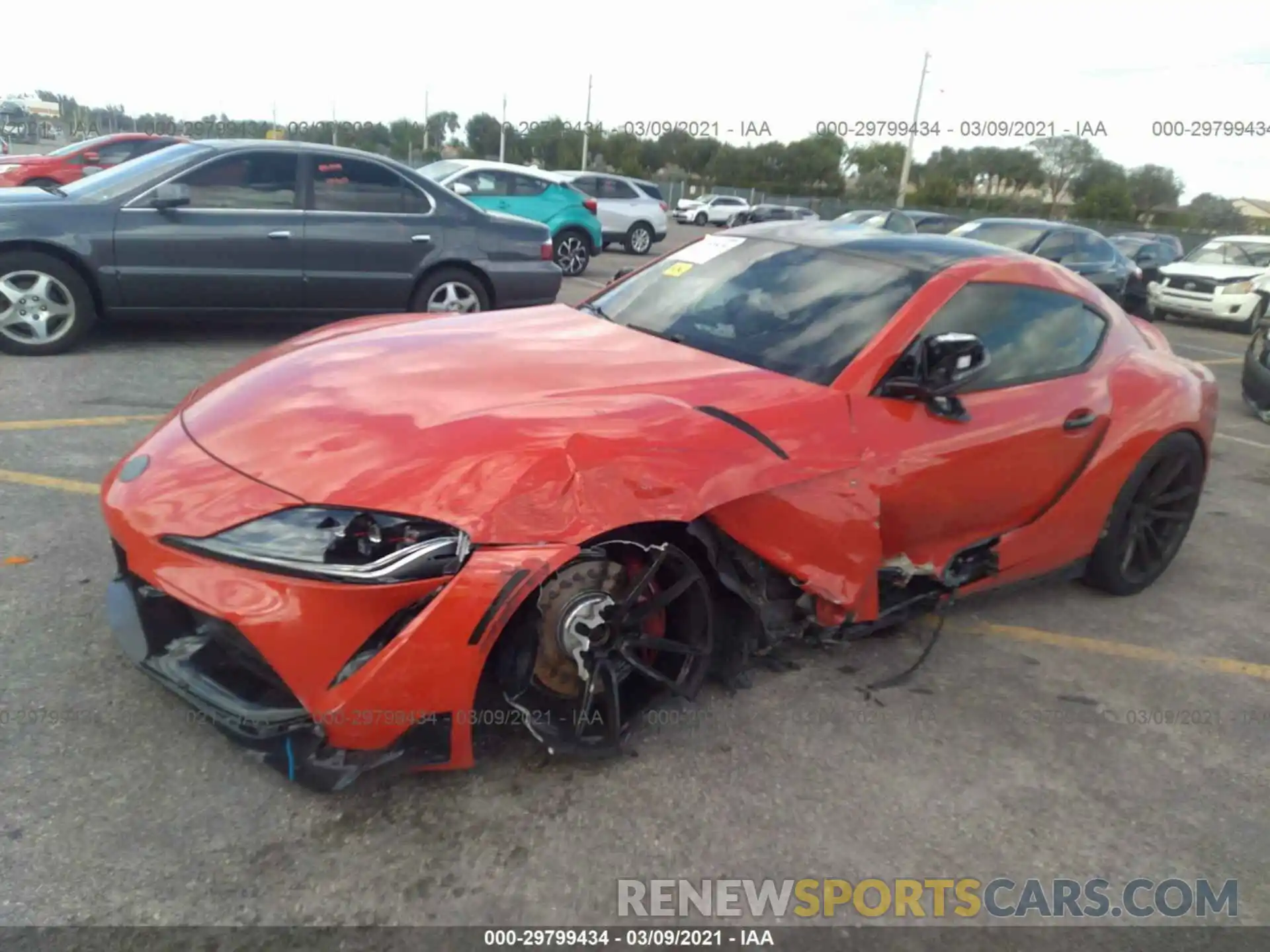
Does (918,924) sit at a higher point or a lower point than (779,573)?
lower

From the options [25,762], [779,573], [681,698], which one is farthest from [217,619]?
[779,573]

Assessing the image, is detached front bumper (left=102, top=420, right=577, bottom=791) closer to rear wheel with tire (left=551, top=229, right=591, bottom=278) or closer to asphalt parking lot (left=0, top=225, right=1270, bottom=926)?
asphalt parking lot (left=0, top=225, right=1270, bottom=926)

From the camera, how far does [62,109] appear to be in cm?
8750

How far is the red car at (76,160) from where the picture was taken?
42.9ft

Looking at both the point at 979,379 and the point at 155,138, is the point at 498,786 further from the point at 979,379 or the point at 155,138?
the point at 155,138

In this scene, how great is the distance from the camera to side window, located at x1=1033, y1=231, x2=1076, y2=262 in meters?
13.2

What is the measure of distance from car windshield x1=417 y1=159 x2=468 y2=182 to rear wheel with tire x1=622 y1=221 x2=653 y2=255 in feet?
18.9

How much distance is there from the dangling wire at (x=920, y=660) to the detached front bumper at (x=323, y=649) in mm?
1437

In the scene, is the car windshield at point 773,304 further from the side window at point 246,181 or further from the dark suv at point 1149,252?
the dark suv at point 1149,252

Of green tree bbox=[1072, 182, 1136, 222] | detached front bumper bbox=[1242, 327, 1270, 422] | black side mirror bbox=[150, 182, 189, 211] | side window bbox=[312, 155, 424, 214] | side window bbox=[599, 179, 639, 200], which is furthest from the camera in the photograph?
green tree bbox=[1072, 182, 1136, 222]

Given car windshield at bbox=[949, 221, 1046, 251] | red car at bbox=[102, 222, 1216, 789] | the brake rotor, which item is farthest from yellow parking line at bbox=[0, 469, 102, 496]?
car windshield at bbox=[949, 221, 1046, 251]

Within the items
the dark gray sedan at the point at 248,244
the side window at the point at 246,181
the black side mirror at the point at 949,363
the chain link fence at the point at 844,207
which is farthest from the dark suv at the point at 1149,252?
the black side mirror at the point at 949,363

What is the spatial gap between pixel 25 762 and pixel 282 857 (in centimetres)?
77

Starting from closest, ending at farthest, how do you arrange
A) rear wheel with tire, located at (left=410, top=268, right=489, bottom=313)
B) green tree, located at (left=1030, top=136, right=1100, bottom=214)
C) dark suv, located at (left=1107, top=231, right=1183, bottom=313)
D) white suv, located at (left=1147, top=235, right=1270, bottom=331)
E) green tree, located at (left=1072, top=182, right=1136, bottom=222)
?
rear wheel with tire, located at (left=410, top=268, right=489, bottom=313)
white suv, located at (left=1147, top=235, right=1270, bottom=331)
dark suv, located at (left=1107, top=231, right=1183, bottom=313)
green tree, located at (left=1072, top=182, right=1136, bottom=222)
green tree, located at (left=1030, top=136, right=1100, bottom=214)
